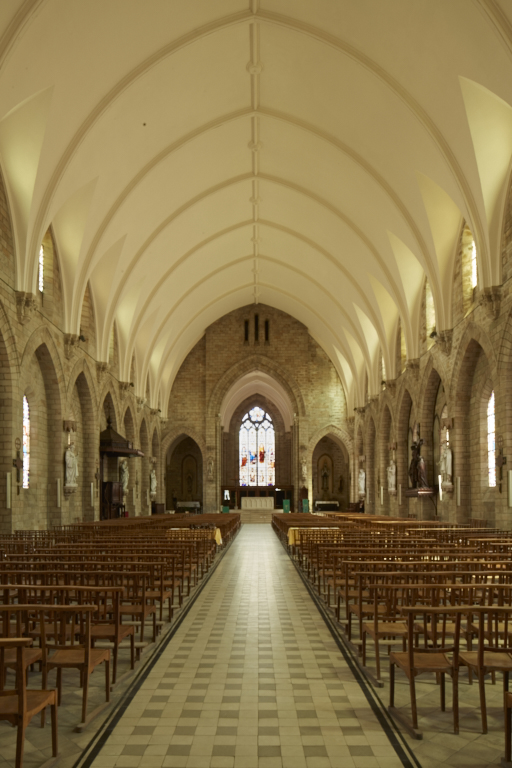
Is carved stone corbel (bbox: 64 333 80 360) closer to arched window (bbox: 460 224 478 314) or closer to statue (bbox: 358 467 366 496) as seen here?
arched window (bbox: 460 224 478 314)

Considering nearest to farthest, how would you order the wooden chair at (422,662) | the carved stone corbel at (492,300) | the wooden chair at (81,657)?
the wooden chair at (422,662) → the wooden chair at (81,657) → the carved stone corbel at (492,300)

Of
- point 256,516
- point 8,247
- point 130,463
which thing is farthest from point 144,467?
point 8,247

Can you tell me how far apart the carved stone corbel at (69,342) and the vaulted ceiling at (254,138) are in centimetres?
19

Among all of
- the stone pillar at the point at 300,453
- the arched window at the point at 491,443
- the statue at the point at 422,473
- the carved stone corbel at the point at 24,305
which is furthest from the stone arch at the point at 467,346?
the stone pillar at the point at 300,453

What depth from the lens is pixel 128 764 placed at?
418cm

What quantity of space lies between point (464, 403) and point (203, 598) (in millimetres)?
11886

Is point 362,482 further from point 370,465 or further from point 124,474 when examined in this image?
point 124,474

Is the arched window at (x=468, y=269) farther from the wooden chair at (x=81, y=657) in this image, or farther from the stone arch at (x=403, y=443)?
the wooden chair at (x=81, y=657)

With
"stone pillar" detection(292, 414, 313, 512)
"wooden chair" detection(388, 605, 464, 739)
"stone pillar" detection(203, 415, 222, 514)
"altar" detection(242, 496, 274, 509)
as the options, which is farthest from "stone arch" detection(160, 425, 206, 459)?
"wooden chair" detection(388, 605, 464, 739)

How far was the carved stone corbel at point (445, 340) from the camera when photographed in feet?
67.2

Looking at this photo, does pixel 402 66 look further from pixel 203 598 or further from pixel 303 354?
pixel 303 354

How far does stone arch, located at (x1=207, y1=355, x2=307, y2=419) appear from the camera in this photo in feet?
132

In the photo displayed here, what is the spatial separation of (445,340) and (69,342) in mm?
11188

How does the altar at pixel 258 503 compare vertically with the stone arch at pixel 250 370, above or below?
below
